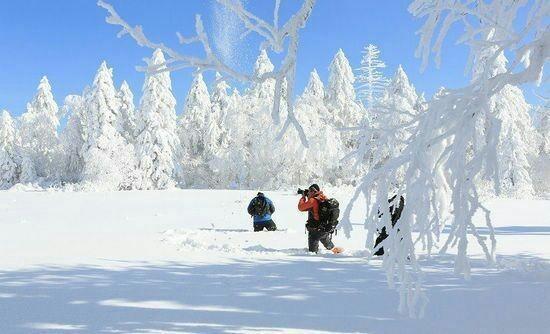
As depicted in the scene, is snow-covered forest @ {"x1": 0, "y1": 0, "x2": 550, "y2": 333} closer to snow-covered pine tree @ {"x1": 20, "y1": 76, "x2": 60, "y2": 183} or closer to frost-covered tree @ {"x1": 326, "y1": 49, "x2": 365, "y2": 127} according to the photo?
snow-covered pine tree @ {"x1": 20, "y1": 76, "x2": 60, "y2": 183}

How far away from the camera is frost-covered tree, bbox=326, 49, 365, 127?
45.8 m

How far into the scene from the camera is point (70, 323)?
12.8 ft

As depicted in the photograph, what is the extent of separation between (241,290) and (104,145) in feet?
115

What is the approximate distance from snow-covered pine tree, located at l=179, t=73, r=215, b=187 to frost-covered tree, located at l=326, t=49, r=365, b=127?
13051 millimetres

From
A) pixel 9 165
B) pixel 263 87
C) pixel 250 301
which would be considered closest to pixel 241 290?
pixel 250 301

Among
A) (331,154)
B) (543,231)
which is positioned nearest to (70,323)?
(543,231)

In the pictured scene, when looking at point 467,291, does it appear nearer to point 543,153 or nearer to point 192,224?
point 192,224

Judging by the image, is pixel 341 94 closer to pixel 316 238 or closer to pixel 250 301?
pixel 316 238

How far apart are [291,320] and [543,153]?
44.5 metres

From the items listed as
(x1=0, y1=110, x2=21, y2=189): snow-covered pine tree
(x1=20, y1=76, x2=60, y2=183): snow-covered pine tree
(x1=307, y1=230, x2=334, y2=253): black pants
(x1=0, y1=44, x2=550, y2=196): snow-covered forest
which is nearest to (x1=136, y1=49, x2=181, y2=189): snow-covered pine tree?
(x1=0, y1=44, x2=550, y2=196): snow-covered forest

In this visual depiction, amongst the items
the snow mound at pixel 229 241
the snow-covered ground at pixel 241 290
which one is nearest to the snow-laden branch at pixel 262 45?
the snow-covered ground at pixel 241 290

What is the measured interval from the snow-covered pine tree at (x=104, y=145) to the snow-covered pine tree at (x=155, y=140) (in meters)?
1.03

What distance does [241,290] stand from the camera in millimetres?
5152

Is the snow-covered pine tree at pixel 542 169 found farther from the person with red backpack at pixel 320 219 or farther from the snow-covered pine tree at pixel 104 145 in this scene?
the person with red backpack at pixel 320 219
